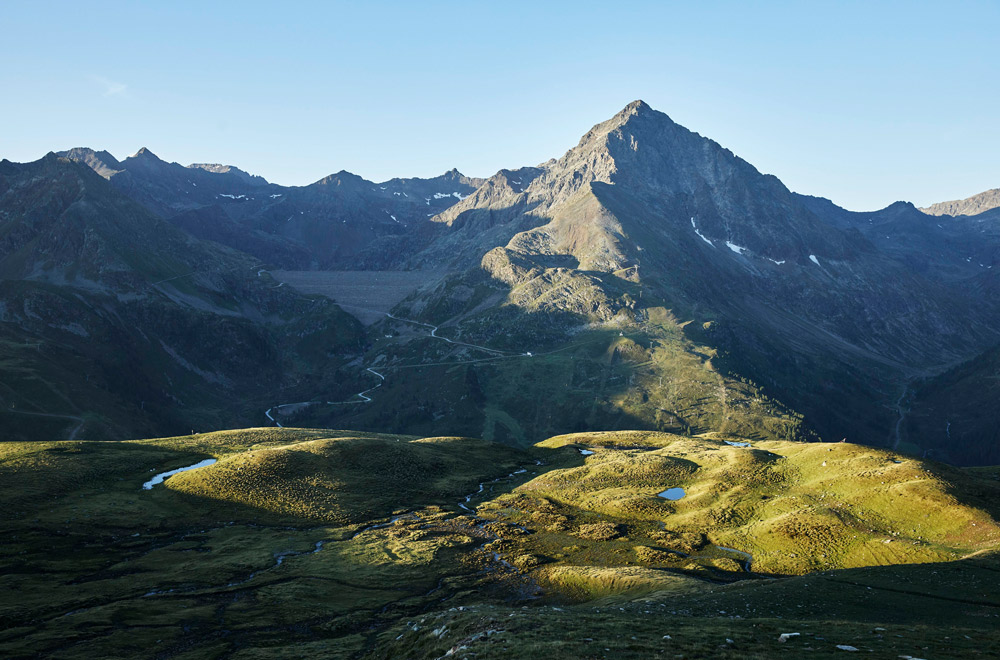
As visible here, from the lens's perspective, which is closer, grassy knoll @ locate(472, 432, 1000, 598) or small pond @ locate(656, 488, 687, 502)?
grassy knoll @ locate(472, 432, 1000, 598)

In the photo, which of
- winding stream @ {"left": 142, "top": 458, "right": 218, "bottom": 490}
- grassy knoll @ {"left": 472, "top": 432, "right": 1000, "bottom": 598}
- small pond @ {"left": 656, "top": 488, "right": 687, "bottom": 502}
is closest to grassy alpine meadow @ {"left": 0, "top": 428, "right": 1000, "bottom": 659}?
grassy knoll @ {"left": 472, "top": 432, "right": 1000, "bottom": 598}

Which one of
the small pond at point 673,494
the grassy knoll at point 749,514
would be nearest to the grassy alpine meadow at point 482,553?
the grassy knoll at point 749,514

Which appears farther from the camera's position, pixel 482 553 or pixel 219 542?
pixel 219 542

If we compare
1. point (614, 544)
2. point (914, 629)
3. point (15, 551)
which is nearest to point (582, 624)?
point (914, 629)

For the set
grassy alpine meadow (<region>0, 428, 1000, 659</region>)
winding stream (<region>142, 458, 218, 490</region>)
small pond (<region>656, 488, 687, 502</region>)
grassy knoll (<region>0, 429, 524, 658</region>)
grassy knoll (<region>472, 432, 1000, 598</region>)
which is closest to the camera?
grassy alpine meadow (<region>0, 428, 1000, 659</region>)

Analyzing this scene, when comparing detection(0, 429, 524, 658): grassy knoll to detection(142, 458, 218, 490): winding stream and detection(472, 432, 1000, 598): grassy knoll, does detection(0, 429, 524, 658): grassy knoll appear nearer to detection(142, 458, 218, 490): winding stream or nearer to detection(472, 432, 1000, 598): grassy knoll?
detection(142, 458, 218, 490): winding stream

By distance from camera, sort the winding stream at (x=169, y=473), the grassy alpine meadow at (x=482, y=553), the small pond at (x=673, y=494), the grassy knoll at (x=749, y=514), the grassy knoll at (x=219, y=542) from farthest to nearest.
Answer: the winding stream at (x=169, y=473), the small pond at (x=673, y=494), the grassy knoll at (x=749, y=514), the grassy knoll at (x=219, y=542), the grassy alpine meadow at (x=482, y=553)

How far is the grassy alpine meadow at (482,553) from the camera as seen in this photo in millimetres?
54531

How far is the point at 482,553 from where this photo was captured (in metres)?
99.3

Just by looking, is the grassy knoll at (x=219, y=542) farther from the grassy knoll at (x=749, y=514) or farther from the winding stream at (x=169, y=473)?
the grassy knoll at (x=749, y=514)

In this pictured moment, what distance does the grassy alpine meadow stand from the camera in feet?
179

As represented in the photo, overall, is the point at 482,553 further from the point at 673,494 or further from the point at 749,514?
the point at 749,514

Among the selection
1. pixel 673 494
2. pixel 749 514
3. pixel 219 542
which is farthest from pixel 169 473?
pixel 749 514

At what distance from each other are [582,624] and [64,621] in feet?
189
